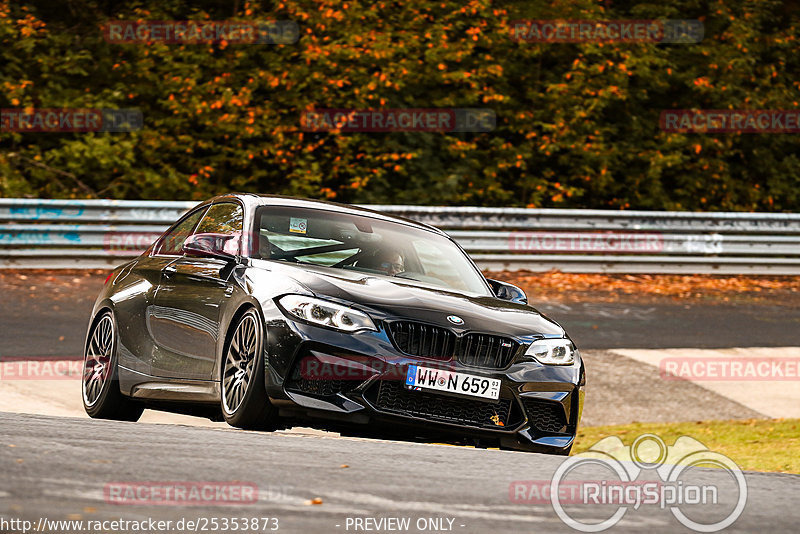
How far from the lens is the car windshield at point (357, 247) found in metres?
7.36

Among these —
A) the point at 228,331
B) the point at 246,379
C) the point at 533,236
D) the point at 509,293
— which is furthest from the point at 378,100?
the point at 246,379

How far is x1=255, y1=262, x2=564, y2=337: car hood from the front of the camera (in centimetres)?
640

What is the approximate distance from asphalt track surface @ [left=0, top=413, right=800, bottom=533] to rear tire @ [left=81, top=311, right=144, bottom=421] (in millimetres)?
1635

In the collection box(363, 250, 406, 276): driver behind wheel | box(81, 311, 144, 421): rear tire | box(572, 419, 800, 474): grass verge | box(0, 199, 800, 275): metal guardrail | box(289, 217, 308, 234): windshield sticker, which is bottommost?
box(0, 199, 800, 275): metal guardrail

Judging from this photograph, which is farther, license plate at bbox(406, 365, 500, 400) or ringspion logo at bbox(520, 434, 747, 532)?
license plate at bbox(406, 365, 500, 400)

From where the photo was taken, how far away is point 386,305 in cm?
640

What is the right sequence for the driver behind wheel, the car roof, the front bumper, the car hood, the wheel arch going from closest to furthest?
the front bumper
the car hood
the wheel arch
the driver behind wheel
the car roof

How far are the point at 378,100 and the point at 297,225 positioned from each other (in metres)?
13.8

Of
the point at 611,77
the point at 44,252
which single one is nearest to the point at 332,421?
the point at 44,252

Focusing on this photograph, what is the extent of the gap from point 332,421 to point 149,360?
5.72 feet

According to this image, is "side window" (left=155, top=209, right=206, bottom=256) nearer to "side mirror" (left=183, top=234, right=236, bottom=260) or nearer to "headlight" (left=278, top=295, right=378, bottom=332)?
"side mirror" (left=183, top=234, right=236, bottom=260)

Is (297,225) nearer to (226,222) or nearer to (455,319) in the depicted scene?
(226,222)

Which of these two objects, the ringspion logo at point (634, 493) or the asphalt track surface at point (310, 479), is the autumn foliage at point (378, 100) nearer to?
the asphalt track surface at point (310, 479)

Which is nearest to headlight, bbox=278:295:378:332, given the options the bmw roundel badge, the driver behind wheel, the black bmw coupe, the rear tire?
the black bmw coupe
